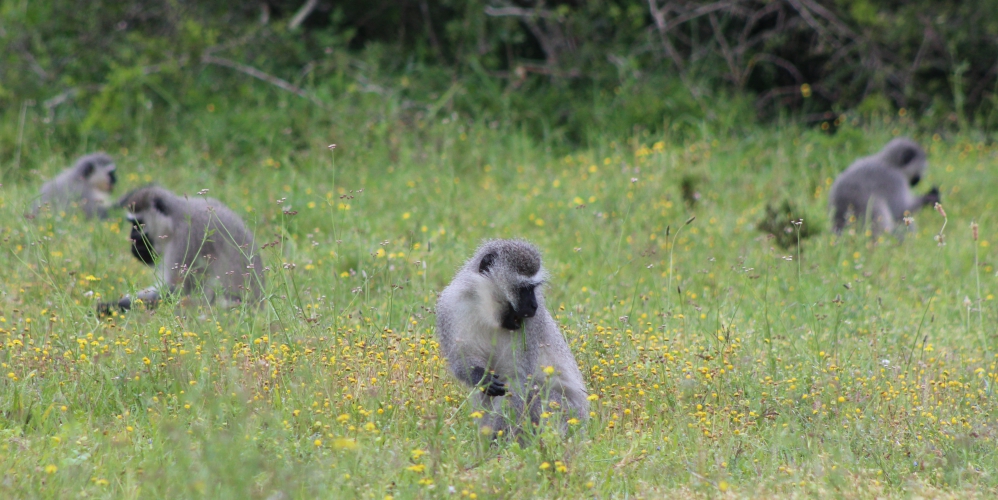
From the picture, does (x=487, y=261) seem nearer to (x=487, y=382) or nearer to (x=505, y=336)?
(x=505, y=336)

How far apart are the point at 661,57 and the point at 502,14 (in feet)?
7.84

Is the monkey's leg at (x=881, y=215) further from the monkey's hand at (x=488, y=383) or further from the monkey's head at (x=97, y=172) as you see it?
the monkey's head at (x=97, y=172)

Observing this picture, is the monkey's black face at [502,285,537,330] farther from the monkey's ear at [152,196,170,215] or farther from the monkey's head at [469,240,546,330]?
the monkey's ear at [152,196,170,215]

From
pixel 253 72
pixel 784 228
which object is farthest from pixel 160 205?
pixel 253 72

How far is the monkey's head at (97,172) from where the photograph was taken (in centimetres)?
1023

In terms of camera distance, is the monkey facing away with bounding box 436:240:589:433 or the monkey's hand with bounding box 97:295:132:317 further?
the monkey's hand with bounding box 97:295:132:317

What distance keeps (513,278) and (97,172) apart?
6.94 metres

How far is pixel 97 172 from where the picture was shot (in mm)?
10258

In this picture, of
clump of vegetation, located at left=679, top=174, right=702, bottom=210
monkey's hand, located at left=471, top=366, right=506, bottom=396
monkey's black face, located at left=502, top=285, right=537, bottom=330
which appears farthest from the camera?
clump of vegetation, located at left=679, top=174, right=702, bottom=210

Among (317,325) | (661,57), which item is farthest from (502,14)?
(317,325)

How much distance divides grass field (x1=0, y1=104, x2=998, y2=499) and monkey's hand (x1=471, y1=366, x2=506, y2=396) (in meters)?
0.12

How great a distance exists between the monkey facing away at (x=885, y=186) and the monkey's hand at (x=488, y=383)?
6.71 m

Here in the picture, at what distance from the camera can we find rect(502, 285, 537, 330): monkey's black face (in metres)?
4.81

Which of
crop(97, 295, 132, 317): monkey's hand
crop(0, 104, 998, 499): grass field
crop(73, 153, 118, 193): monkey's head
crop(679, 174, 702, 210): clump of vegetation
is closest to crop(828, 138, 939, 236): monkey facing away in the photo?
crop(0, 104, 998, 499): grass field
